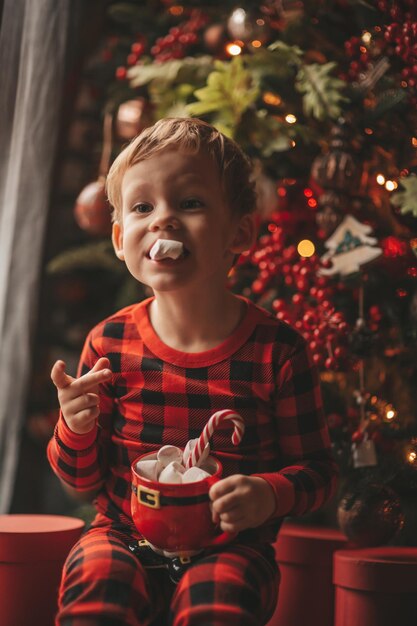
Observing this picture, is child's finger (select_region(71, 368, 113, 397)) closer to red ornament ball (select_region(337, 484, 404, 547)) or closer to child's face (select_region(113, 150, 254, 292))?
child's face (select_region(113, 150, 254, 292))

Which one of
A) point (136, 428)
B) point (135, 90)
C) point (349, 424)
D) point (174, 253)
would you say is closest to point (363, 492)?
point (349, 424)

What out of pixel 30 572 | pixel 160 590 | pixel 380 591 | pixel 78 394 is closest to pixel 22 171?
pixel 78 394

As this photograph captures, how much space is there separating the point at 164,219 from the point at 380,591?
603 millimetres

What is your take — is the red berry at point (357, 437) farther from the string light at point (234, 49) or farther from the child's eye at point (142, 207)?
the string light at point (234, 49)

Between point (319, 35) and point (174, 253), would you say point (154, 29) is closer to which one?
point (319, 35)

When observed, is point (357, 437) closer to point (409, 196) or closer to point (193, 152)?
point (409, 196)

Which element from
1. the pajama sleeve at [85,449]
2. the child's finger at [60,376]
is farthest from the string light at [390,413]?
the child's finger at [60,376]

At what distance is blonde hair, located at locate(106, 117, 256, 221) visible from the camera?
1027mm

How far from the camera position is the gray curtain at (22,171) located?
51.0 inches

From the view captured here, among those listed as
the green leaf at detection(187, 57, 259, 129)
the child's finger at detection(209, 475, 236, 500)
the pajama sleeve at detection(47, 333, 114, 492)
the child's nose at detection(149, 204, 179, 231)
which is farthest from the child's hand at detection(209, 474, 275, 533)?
the green leaf at detection(187, 57, 259, 129)

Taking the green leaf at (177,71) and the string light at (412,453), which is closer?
the string light at (412,453)

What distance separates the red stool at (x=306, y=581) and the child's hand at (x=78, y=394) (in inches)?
18.0

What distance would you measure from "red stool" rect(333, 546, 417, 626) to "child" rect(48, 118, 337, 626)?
0.46ft

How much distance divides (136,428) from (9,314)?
53 centimetres
